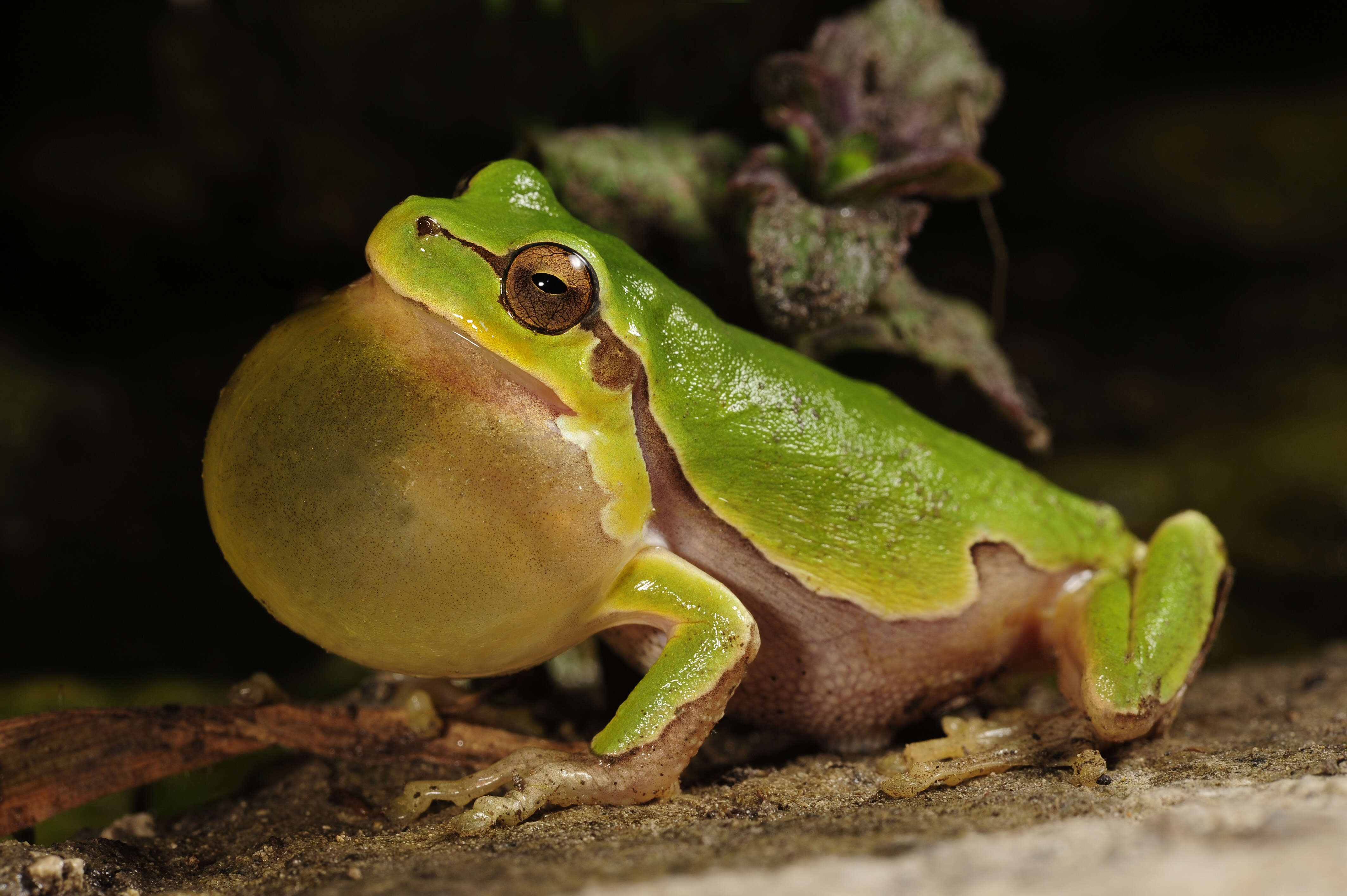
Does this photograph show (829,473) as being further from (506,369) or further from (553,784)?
(553,784)

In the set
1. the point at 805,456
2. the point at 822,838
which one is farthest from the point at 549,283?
the point at 822,838

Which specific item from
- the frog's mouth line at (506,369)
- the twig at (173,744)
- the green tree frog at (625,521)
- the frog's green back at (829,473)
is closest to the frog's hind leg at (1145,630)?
the green tree frog at (625,521)

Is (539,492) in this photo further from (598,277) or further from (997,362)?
(997,362)

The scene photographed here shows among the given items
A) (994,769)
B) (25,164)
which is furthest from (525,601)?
(25,164)

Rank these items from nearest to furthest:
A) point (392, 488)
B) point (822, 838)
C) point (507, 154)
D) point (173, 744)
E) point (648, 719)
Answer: point (822, 838)
point (392, 488)
point (648, 719)
point (173, 744)
point (507, 154)

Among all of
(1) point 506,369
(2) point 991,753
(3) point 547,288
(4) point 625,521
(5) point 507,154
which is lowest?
(2) point 991,753

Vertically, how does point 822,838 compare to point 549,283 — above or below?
below

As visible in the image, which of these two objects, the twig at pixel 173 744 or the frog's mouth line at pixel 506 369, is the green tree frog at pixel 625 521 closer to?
the frog's mouth line at pixel 506 369
